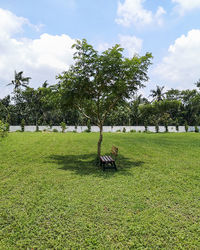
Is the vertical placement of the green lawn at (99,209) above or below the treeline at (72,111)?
below

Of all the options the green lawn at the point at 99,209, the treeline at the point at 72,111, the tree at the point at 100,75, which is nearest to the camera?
the green lawn at the point at 99,209

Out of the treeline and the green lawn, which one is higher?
the treeline

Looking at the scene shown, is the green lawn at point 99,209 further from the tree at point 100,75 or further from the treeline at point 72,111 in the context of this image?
the treeline at point 72,111

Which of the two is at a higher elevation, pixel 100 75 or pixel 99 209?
pixel 100 75

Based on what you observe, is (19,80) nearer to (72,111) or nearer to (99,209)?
(72,111)

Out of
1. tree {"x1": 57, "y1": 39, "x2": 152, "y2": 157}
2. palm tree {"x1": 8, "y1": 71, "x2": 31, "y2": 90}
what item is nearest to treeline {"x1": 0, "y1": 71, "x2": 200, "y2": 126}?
palm tree {"x1": 8, "y1": 71, "x2": 31, "y2": 90}

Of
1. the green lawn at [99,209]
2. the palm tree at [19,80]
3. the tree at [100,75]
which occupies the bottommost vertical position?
the green lawn at [99,209]

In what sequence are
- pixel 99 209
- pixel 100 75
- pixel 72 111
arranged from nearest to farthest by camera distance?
1. pixel 99 209
2. pixel 100 75
3. pixel 72 111

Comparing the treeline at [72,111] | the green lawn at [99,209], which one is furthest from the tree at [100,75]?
the treeline at [72,111]

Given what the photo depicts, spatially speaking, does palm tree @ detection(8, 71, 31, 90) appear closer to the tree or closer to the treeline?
the treeline

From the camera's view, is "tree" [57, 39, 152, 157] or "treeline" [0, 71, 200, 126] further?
"treeline" [0, 71, 200, 126]

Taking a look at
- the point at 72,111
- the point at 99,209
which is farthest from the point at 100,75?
the point at 72,111

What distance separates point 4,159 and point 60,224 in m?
7.76

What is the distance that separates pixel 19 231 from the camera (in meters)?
3.92
